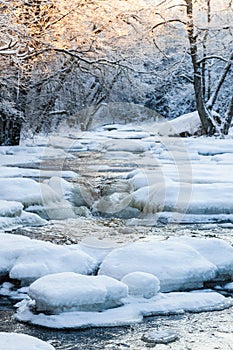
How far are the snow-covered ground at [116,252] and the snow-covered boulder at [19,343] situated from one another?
0.71m

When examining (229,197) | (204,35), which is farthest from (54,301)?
(204,35)

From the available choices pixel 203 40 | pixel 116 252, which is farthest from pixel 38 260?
pixel 203 40

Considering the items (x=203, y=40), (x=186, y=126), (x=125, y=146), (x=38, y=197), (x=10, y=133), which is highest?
(x=203, y=40)

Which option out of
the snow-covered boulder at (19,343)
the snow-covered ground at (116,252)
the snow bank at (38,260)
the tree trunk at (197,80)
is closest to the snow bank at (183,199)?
the snow-covered ground at (116,252)

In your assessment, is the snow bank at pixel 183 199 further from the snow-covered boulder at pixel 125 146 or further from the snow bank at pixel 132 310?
the snow-covered boulder at pixel 125 146

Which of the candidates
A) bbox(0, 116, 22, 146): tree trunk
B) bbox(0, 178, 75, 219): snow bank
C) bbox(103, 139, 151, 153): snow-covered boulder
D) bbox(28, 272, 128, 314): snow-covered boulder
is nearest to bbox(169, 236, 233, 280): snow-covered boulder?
bbox(28, 272, 128, 314): snow-covered boulder

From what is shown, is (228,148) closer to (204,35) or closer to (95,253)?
(204,35)

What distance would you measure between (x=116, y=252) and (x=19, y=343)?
2.46 metres

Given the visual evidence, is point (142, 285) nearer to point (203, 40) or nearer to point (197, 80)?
point (203, 40)

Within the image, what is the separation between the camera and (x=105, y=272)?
5.80 metres

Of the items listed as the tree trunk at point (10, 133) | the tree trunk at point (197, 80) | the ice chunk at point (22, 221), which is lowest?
the ice chunk at point (22, 221)

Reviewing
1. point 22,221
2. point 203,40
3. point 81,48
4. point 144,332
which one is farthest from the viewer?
point 203,40

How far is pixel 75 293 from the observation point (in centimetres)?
488

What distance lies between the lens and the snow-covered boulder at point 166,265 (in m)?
5.75
